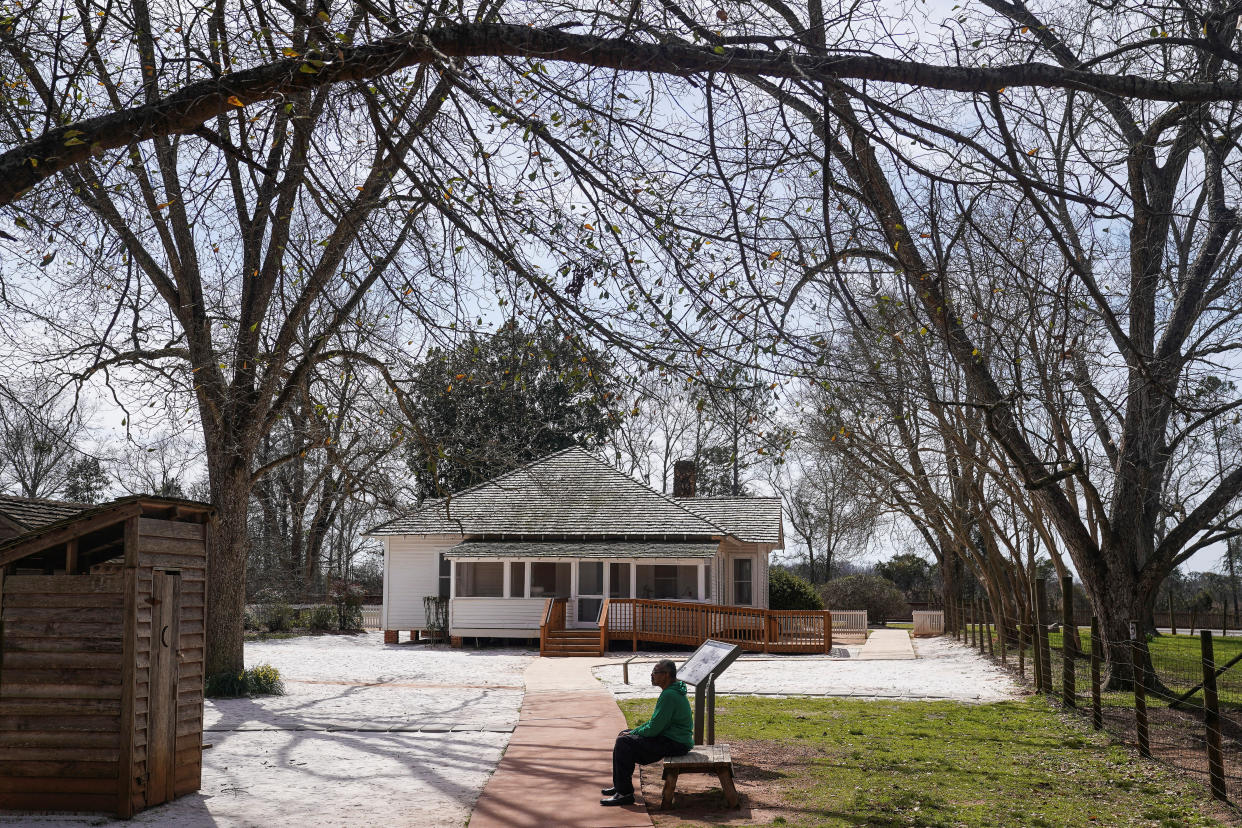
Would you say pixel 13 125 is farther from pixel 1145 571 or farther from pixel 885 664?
pixel 885 664

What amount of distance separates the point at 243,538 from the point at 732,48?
1402 cm

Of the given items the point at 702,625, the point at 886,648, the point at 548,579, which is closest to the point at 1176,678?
the point at 886,648

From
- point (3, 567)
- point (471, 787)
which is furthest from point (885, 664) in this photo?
point (3, 567)

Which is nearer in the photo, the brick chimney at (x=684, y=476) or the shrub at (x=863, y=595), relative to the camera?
the brick chimney at (x=684, y=476)

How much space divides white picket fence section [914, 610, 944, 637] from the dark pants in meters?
31.4

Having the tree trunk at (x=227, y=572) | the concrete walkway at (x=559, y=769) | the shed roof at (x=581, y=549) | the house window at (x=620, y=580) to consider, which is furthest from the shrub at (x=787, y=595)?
the tree trunk at (x=227, y=572)

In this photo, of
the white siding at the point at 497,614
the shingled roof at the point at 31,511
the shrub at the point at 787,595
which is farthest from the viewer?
the shrub at the point at 787,595

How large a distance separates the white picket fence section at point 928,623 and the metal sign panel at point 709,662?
29395mm

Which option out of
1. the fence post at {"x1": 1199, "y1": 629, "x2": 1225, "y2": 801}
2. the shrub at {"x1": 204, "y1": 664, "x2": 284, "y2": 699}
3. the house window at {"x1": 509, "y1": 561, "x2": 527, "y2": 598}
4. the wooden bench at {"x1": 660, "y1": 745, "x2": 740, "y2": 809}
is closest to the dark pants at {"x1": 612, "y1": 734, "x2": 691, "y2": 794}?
the wooden bench at {"x1": 660, "y1": 745, "x2": 740, "y2": 809}

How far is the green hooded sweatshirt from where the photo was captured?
9344 mm

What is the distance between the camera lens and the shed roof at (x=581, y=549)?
98.5 ft

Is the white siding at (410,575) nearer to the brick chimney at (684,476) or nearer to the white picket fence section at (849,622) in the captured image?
the brick chimney at (684,476)

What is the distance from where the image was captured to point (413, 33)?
6.55 metres

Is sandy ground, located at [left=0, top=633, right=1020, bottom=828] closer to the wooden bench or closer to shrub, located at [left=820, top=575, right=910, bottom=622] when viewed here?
the wooden bench
